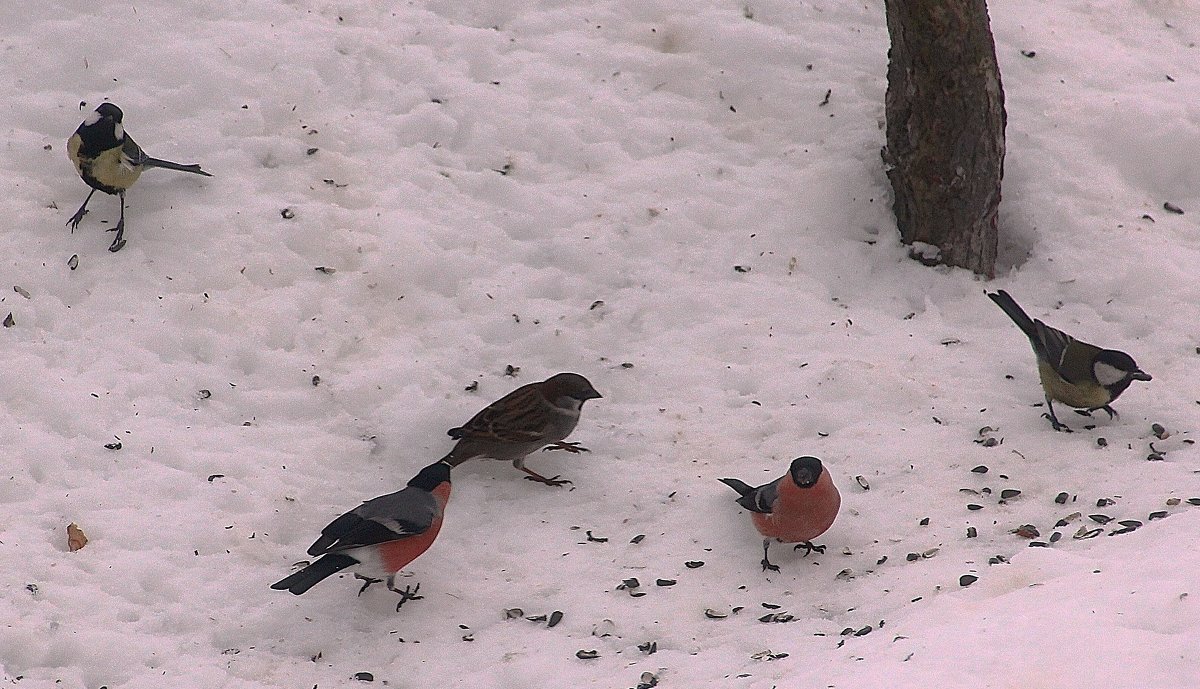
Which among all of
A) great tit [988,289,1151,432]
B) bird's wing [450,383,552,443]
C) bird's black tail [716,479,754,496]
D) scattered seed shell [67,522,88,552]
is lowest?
bird's black tail [716,479,754,496]

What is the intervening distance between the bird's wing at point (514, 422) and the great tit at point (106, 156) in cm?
233

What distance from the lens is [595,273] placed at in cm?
690

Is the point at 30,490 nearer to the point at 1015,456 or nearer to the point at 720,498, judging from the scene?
the point at 720,498

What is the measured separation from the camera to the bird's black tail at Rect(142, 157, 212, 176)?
263 inches

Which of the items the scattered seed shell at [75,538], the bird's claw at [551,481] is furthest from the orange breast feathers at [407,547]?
the scattered seed shell at [75,538]

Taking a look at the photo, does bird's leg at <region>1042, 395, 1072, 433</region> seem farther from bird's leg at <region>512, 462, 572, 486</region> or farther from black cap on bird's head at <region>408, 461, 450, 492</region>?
black cap on bird's head at <region>408, 461, 450, 492</region>

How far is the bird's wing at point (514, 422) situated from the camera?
5.72 m

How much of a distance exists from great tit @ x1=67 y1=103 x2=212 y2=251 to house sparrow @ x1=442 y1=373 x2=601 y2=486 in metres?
2.33

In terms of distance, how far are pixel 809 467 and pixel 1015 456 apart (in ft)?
4.19

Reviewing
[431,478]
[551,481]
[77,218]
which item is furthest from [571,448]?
[77,218]

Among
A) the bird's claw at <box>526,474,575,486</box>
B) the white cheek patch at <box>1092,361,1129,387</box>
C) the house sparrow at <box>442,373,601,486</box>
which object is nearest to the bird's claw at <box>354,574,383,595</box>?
the house sparrow at <box>442,373,601,486</box>

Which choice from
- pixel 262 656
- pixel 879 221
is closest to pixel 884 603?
pixel 262 656

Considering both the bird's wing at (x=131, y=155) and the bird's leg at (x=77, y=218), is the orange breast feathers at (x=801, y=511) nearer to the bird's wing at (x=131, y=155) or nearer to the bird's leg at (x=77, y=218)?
the bird's wing at (x=131, y=155)

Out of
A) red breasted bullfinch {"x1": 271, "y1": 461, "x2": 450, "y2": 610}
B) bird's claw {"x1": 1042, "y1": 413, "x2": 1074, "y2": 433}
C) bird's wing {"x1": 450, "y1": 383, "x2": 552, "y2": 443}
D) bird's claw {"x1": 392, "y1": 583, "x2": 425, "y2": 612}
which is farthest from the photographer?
bird's claw {"x1": 1042, "y1": 413, "x2": 1074, "y2": 433}
